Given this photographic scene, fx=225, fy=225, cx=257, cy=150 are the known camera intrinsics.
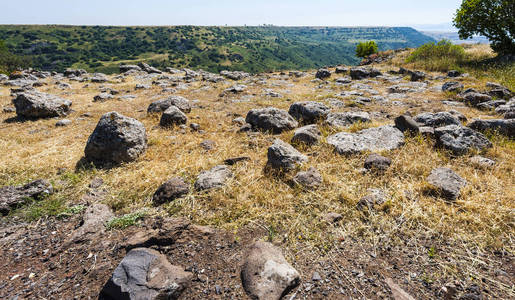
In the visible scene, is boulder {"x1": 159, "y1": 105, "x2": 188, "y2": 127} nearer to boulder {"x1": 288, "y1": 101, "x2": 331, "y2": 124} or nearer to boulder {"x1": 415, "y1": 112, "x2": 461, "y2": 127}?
boulder {"x1": 288, "y1": 101, "x2": 331, "y2": 124}

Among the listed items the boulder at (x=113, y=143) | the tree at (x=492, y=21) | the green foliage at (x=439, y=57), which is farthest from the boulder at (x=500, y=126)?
the tree at (x=492, y=21)

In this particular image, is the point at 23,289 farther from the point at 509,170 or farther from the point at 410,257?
the point at 509,170

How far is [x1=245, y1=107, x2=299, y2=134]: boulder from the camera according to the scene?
7984 millimetres

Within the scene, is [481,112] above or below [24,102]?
below

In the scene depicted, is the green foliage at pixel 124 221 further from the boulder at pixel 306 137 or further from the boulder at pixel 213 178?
the boulder at pixel 306 137

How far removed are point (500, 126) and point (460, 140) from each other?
1887 millimetres

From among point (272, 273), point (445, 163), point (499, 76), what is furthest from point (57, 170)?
point (499, 76)

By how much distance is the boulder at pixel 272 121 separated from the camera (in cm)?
798

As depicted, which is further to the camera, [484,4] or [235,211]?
[484,4]

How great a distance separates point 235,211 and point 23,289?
3134 mm

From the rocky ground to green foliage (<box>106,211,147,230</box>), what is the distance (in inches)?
0.8

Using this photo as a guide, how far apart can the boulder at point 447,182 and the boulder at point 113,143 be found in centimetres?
746

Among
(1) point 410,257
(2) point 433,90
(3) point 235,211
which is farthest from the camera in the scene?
(2) point 433,90

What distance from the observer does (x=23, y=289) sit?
10.0 ft
